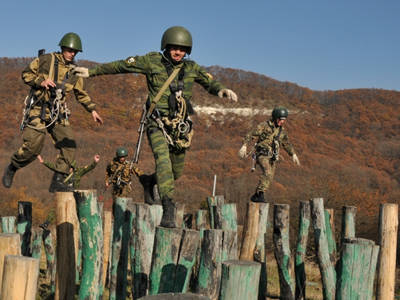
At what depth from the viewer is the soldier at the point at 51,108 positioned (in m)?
6.41

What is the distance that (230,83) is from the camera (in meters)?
75.8

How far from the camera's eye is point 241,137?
50.9 meters

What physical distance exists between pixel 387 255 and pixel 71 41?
4.81 m

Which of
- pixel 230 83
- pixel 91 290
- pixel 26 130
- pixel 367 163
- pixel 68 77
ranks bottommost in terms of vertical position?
pixel 91 290

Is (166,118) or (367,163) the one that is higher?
(367,163)

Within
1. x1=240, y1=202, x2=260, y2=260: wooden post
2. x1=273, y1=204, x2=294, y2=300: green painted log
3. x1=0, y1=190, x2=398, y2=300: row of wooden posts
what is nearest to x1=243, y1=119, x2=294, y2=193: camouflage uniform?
x1=0, y1=190, x2=398, y2=300: row of wooden posts

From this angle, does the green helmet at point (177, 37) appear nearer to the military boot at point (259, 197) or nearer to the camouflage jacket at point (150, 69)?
the camouflage jacket at point (150, 69)

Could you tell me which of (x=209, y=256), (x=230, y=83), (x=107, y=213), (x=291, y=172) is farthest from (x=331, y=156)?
(x=209, y=256)

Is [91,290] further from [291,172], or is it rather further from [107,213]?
[291,172]

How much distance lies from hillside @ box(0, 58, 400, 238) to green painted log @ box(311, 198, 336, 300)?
481 centimetres

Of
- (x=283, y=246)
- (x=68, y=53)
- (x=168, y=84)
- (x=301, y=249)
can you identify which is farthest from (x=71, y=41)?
(x=301, y=249)

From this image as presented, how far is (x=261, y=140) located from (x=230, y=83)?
220 feet

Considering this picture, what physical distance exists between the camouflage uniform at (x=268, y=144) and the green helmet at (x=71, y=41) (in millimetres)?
4115

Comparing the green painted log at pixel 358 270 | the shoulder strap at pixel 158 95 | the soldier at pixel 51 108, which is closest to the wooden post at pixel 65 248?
the shoulder strap at pixel 158 95
